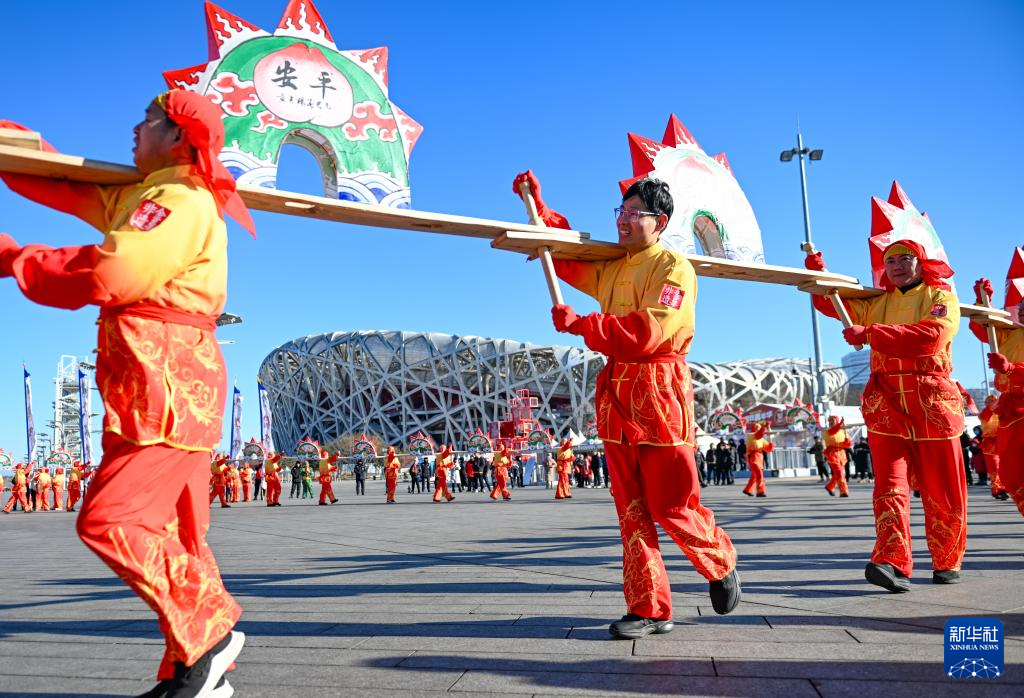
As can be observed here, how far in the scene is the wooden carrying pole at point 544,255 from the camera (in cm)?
368

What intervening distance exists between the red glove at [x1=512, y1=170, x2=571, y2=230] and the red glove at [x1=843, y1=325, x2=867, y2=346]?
5.89 ft

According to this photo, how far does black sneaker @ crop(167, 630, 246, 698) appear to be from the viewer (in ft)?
7.75

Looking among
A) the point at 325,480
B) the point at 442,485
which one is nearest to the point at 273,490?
the point at 325,480

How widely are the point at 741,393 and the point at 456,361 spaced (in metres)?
28.9

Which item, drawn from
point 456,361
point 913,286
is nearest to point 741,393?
point 456,361

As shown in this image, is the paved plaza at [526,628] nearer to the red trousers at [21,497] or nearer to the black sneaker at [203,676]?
the black sneaker at [203,676]

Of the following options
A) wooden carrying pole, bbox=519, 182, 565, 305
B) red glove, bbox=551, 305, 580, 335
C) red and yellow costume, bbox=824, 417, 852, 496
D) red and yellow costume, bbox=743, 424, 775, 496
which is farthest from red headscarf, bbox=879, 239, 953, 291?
red and yellow costume, bbox=743, 424, 775, 496

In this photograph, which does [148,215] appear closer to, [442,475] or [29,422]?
[442,475]

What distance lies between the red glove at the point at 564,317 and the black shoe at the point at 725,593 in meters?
1.24

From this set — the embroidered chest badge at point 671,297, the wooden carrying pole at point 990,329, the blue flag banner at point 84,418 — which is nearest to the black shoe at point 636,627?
the embroidered chest badge at point 671,297

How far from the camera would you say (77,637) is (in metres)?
3.53

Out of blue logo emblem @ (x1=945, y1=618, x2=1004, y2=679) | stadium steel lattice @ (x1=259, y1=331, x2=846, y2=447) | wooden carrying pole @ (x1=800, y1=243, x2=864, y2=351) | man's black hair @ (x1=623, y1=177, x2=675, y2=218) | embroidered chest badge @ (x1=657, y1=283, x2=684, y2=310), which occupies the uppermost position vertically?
A: stadium steel lattice @ (x1=259, y1=331, x2=846, y2=447)

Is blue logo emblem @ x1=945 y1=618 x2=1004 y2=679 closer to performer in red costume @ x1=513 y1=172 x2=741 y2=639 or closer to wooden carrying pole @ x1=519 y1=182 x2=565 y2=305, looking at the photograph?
performer in red costume @ x1=513 y1=172 x2=741 y2=639

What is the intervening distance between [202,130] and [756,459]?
16578 millimetres
